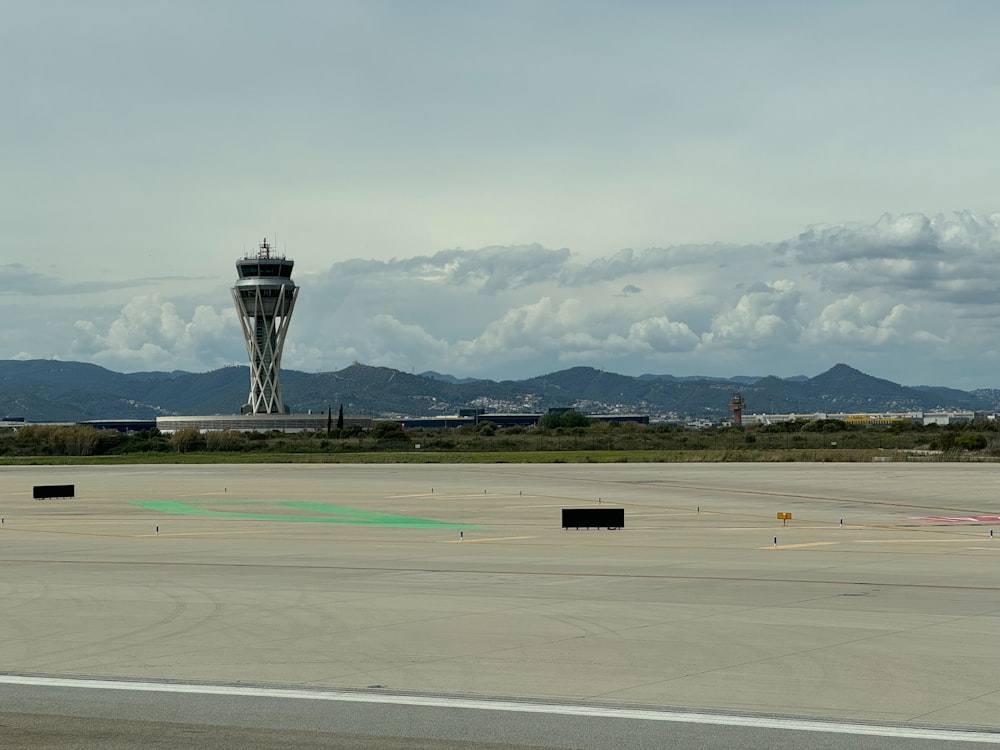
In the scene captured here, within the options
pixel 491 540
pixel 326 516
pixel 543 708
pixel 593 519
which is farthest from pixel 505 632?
pixel 326 516

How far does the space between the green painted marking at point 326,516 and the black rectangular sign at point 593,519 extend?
345 cm

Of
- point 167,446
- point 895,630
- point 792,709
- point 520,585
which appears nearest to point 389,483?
point 520,585

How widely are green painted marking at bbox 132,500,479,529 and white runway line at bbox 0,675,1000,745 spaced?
2566 centimetres

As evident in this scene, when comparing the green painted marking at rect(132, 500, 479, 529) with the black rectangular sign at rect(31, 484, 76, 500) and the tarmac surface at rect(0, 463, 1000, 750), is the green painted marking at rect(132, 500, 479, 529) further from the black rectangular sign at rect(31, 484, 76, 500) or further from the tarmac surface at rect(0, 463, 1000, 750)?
the black rectangular sign at rect(31, 484, 76, 500)

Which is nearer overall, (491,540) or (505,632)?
(505,632)

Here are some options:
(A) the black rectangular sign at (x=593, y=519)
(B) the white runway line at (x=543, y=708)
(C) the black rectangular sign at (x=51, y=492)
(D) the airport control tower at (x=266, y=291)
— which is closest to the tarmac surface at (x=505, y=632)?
(B) the white runway line at (x=543, y=708)

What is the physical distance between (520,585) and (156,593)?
710cm

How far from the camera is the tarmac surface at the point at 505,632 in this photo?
12.1 metres

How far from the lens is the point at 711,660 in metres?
15.3

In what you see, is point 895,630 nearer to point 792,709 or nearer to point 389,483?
point 792,709

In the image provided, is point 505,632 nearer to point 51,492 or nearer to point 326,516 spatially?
point 326,516

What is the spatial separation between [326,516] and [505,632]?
28265 millimetres

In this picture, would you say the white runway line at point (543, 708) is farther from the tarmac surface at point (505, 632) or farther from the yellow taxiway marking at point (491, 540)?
the yellow taxiway marking at point (491, 540)

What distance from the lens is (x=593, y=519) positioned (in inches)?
1491
